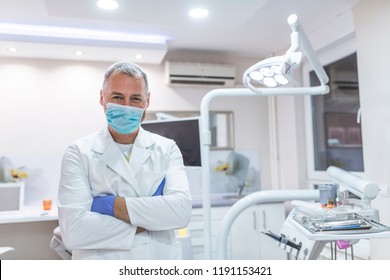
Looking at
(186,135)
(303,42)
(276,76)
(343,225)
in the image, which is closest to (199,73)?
(186,135)

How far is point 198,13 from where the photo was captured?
6.15 feet

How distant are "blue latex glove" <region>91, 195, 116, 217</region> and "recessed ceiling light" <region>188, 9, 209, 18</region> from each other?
1.26m

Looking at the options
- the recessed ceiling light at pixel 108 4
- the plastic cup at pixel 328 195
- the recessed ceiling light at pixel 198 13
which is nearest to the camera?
the plastic cup at pixel 328 195

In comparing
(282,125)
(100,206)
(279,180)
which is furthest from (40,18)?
(279,180)

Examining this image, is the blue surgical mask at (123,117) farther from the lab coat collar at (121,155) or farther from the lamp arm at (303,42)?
the lamp arm at (303,42)

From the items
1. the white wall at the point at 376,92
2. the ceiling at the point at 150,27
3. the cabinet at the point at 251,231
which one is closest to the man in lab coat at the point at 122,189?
the ceiling at the point at 150,27

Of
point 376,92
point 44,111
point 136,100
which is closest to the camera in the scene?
point 136,100

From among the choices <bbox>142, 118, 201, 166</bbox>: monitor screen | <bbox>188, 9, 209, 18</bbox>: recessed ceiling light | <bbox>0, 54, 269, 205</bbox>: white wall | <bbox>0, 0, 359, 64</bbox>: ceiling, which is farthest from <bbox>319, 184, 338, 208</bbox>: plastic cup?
<bbox>0, 54, 269, 205</bbox>: white wall

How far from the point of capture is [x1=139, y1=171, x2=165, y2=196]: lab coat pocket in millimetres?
1131

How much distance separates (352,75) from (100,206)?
2131mm

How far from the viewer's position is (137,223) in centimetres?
105

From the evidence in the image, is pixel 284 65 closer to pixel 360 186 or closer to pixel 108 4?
pixel 360 186

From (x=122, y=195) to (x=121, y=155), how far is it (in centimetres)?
14

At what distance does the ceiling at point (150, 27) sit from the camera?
5.93ft
